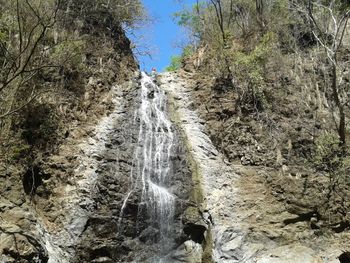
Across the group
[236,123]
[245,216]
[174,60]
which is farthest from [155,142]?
[174,60]

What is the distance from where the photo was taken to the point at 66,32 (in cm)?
1881

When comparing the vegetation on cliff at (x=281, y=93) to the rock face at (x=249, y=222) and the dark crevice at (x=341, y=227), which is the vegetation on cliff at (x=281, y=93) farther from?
the rock face at (x=249, y=222)

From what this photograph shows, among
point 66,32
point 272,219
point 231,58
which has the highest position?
point 66,32

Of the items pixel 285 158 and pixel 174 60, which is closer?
pixel 285 158

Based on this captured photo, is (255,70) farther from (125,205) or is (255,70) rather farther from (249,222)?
(125,205)

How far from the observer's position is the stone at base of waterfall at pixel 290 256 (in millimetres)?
11070

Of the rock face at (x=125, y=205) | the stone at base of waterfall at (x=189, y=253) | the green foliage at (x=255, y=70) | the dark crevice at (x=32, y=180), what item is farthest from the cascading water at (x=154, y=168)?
the green foliage at (x=255, y=70)

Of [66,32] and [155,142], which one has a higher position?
[66,32]

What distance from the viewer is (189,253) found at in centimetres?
1174

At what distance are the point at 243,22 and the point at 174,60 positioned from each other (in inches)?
361

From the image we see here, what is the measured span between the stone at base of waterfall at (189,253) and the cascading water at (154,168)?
351 mm

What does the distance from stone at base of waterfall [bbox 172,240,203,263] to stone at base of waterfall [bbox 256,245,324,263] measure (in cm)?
157

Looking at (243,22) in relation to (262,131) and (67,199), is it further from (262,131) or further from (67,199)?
(67,199)

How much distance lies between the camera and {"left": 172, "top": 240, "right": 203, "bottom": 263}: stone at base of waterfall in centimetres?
1161
